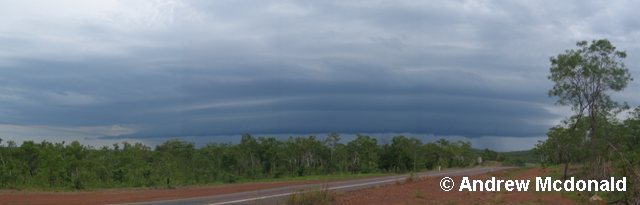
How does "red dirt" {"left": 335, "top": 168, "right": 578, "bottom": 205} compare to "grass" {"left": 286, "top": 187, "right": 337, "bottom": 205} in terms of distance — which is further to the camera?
"red dirt" {"left": 335, "top": 168, "right": 578, "bottom": 205}

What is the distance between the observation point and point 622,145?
106 feet

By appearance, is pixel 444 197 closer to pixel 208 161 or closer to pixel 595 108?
pixel 595 108

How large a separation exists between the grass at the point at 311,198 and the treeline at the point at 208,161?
1475 cm

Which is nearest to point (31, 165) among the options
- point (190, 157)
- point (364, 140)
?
point (190, 157)

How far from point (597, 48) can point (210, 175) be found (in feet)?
86.0

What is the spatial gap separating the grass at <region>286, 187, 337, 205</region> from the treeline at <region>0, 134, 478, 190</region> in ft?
48.4

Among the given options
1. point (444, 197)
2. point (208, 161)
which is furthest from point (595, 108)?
point (208, 161)

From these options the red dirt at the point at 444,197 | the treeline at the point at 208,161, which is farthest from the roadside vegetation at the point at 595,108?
the treeline at the point at 208,161

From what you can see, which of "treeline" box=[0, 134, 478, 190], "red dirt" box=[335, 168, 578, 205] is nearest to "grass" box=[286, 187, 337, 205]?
"red dirt" box=[335, 168, 578, 205]

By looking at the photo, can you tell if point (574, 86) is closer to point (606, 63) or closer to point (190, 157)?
point (606, 63)

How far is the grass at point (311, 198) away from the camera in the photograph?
19391mm

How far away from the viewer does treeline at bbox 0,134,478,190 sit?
33562 millimetres

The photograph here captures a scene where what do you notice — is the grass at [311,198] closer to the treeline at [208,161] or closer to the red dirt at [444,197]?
the red dirt at [444,197]

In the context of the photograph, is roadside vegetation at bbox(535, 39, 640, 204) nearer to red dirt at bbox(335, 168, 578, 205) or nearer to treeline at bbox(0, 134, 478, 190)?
red dirt at bbox(335, 168, 578, 205)
